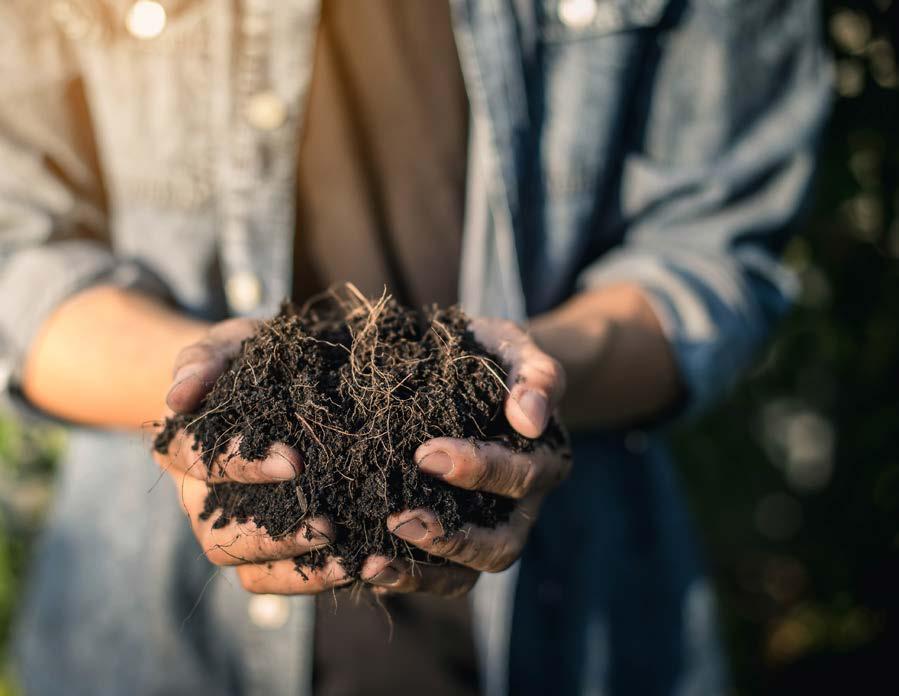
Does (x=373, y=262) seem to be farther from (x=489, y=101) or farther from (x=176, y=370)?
(x=176, y=370)

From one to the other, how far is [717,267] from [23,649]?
183 cm

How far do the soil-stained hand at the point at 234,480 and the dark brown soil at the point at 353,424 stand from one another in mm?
16

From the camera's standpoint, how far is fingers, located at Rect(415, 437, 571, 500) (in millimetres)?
827

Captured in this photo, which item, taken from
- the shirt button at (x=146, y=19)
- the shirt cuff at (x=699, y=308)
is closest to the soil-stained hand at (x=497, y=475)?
the shirt cuff at (x=699, y=308)

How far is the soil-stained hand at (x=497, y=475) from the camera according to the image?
2.73 feet

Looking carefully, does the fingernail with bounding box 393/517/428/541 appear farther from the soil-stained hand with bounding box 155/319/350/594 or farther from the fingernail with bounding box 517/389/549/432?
the fingernail with bounding box 517/389/549/432

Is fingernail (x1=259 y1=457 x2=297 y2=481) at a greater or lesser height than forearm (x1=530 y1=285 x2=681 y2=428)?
greater

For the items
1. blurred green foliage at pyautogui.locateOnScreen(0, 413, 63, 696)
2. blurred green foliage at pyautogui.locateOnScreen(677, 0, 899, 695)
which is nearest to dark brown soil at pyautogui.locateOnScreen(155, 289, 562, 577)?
blurred green foliage at pyautogui.locateOnScreen(677, 0, 899, 695)

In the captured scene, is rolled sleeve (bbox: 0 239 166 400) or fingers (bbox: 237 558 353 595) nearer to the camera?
fingers (bbox: 237 558 353 595)

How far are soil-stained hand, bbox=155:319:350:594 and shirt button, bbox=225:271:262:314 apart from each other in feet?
1.05

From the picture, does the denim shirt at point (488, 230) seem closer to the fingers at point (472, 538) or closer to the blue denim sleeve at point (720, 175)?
the blue denim sleeve at point (720, 175)

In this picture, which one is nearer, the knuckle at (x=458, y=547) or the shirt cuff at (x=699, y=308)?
the knuckle at (x=458, y=547)

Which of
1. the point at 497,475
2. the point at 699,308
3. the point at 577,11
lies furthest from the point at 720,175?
the point at 497,475

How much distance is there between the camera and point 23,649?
1.47m
